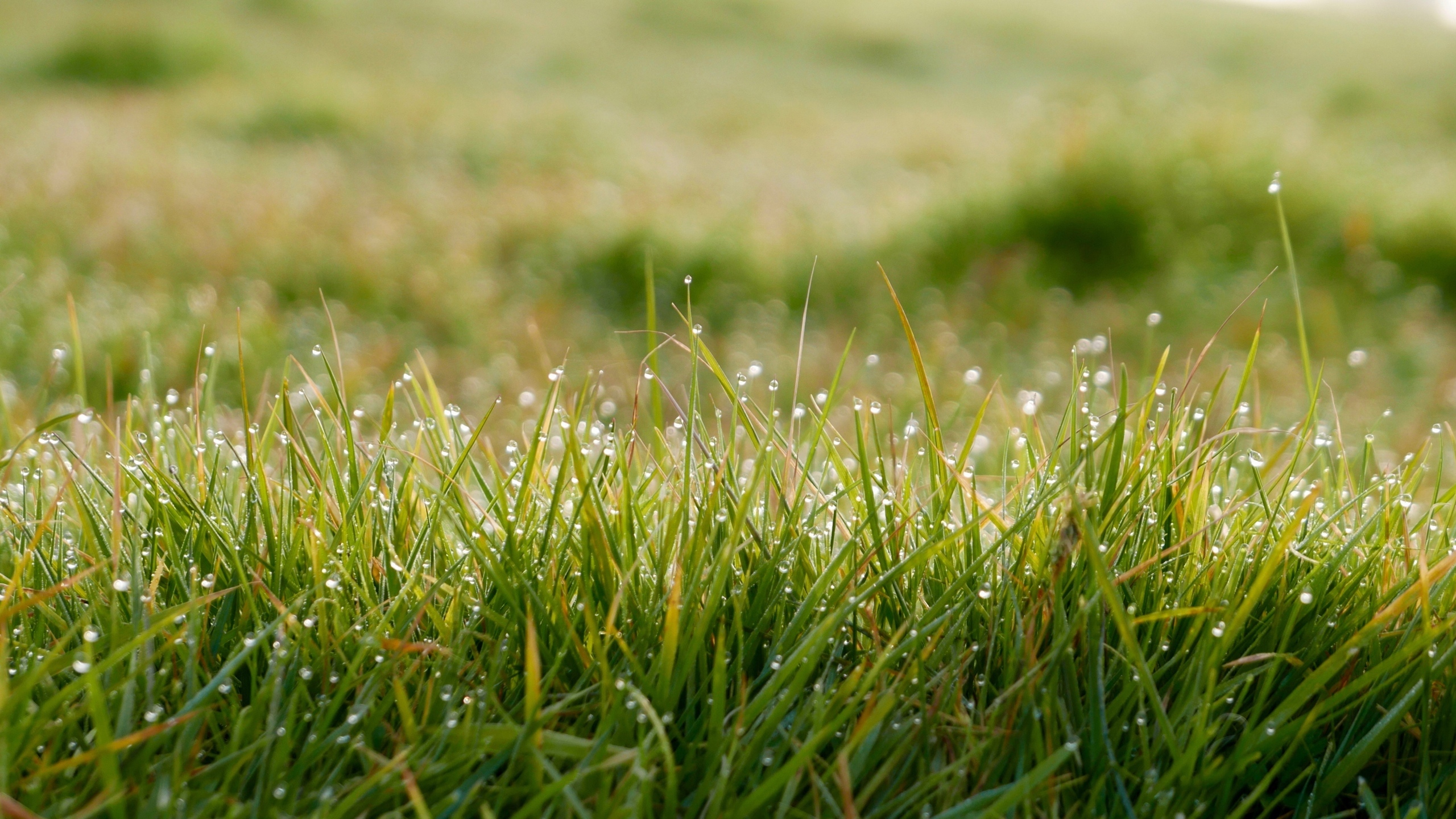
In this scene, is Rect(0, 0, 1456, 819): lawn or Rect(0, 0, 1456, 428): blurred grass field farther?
Rect(0, 0, 1456, 428): blurred grass field

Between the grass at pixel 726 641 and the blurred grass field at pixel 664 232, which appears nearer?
the grass at pixel 726 641

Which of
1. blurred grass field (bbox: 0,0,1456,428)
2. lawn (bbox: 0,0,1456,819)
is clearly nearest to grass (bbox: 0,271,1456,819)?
lawn (bbox: 0,0,1456,819)

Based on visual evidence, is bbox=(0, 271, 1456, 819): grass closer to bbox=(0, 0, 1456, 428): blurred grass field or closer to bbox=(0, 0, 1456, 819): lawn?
bbox=(0, 0, 1456, 819): lawn

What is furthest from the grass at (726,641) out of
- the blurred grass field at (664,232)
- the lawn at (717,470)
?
the blurred grass field at (664,232)

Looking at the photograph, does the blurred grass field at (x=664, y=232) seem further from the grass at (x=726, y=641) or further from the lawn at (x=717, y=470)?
the grass at (x=726, y=641)

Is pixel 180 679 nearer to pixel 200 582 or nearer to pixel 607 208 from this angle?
pixel 200 582

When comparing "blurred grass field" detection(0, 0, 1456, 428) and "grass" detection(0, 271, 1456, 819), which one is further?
"blurred grass field" detection(0, 0, 1456, 428)
